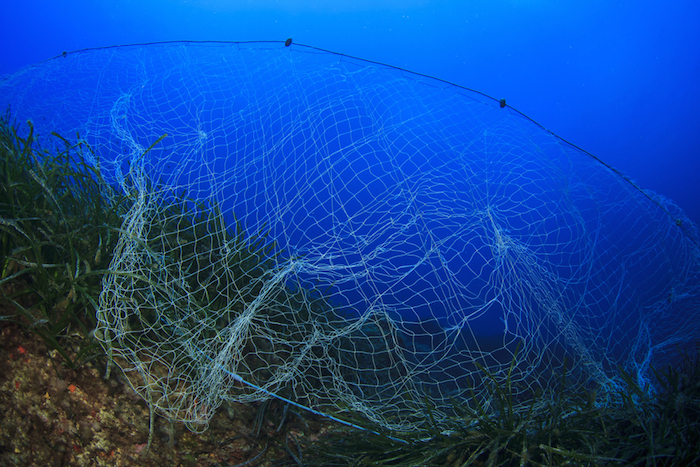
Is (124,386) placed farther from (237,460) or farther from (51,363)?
(237,460)

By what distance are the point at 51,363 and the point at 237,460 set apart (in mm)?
949

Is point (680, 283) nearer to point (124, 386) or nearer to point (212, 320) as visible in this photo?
point (212, 320)

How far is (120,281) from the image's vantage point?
151 cm

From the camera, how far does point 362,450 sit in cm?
150

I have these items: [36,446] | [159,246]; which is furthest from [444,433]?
[159,246]

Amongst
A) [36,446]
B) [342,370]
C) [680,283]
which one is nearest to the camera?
[36,446]

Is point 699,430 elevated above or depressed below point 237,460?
above

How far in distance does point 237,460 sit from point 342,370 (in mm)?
755

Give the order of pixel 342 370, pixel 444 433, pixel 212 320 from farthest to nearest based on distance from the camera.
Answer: pixel 342 370
pixel 212 320
pixel 444 433

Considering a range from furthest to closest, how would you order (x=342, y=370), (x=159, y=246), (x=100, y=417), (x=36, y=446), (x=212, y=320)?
(x=342, y=370) < (x=159, y=246) < (x=212, y=320) < (x=100, y=417) < (x=36, y=446)

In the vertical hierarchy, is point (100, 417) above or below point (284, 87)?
below

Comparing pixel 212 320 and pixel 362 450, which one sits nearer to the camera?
pixel 362 450

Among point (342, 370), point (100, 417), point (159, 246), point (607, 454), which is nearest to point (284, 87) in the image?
point (159, 246)

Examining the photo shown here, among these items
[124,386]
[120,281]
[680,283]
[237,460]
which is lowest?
[237,460]
